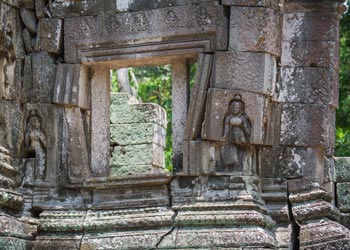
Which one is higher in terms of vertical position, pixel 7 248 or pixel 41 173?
pixel 41 173

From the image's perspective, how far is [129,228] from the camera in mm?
11070

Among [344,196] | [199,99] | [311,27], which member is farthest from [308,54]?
[344,196]

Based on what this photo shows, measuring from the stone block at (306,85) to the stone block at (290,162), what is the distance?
1.73ft

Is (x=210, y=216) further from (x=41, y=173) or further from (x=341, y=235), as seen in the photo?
(x=41, y=173)

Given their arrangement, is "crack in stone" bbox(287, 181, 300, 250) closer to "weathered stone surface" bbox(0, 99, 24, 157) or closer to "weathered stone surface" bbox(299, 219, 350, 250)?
"weathered stone surface" bbox(299, 219, 350, 250)

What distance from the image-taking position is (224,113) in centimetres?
1096

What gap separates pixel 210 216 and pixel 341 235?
4.27 feet

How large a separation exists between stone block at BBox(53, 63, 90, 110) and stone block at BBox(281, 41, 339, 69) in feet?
7.19

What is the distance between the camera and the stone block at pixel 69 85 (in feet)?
38.0

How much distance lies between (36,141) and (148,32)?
5.61ft

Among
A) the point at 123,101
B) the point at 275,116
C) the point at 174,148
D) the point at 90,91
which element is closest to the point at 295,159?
the point at 275,116

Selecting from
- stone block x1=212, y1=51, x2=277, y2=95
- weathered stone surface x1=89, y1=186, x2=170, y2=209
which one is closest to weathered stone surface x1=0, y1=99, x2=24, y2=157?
weathered stone surface x1=89, y1=186, x2=170, y2=209

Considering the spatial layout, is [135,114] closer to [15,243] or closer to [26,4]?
[26,4]

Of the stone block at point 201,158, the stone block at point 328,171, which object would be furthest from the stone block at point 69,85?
the stone block at point 328,171
